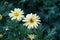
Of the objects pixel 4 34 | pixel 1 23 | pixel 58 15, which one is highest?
pixel 58 15

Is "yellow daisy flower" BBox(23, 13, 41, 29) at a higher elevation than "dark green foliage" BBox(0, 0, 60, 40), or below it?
below

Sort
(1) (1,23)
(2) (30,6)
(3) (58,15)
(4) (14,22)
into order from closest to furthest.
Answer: (4) (14,22), (1) (1,23), (3) (58,15), (2) (30,6)

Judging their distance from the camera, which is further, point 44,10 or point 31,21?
point 44,10

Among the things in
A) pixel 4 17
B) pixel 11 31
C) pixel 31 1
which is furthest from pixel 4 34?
pixel 31 1

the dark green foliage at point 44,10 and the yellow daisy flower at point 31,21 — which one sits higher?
the dark green foliage at point 44,10

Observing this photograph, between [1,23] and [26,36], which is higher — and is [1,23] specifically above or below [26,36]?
above

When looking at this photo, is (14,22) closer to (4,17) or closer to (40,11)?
(4,17)

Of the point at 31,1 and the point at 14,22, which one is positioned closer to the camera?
the point at 14,22

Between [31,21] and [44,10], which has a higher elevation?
[44,10]

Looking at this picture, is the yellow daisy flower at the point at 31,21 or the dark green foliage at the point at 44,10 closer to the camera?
the yellow daisy flower at the point at 31,21

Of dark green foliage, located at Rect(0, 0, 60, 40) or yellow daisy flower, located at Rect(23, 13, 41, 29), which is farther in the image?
dark green foliage, located at Rect(0, 0, 60, 40)

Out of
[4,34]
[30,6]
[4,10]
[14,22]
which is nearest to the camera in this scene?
[14,22]
